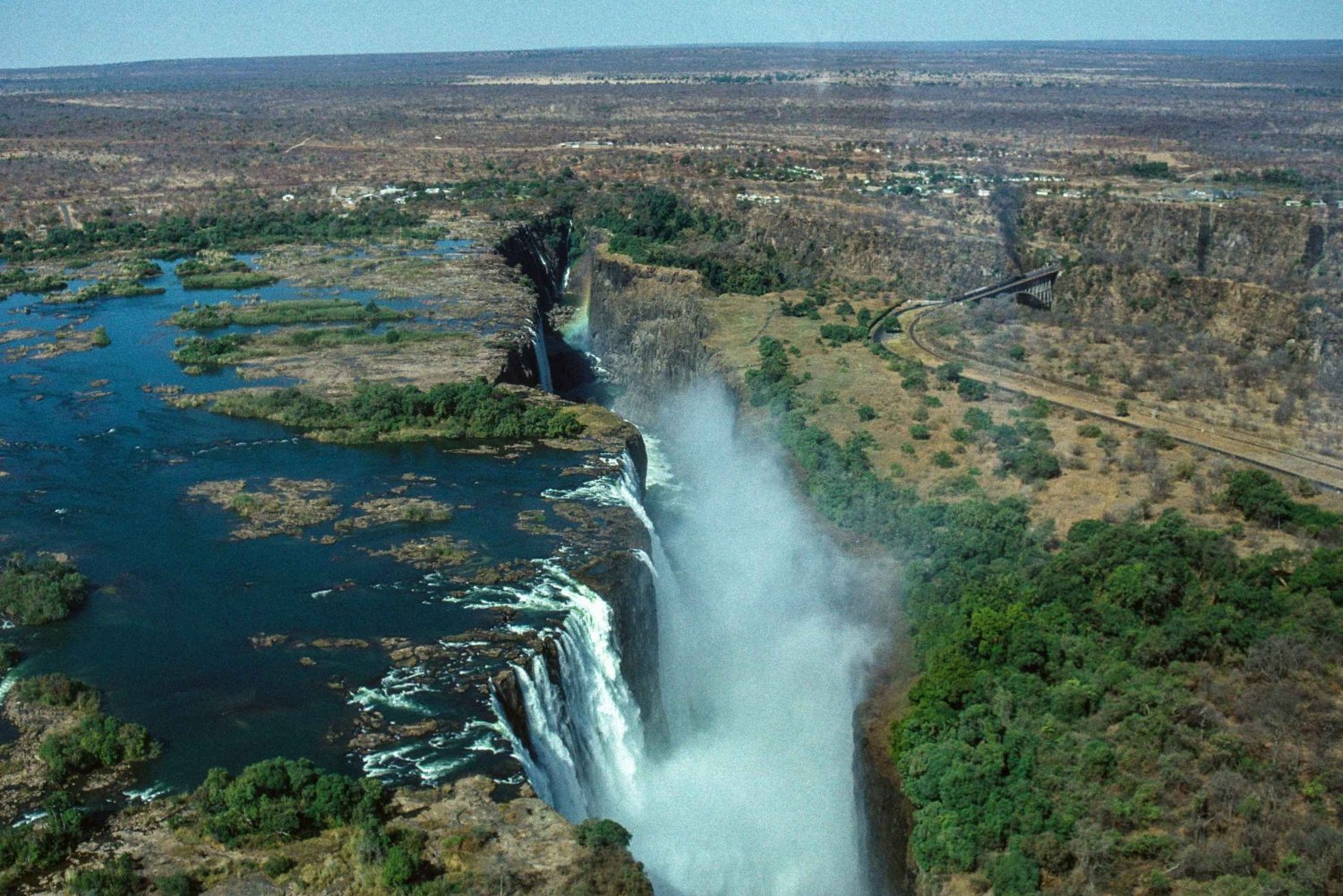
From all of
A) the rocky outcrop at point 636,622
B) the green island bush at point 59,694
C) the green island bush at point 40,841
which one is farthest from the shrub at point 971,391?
the green island bush at point 40,841

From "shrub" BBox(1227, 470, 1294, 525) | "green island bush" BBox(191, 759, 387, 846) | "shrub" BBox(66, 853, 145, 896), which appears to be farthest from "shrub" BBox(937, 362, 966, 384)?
"shrub" BBox(66, 853, 145, 896)

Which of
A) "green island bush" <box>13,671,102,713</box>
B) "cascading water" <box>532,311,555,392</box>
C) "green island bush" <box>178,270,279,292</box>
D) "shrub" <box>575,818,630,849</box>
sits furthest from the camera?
"green island bush" <box>178,270,279,292</box>

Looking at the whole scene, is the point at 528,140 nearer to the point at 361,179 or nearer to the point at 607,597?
the point at 361,179

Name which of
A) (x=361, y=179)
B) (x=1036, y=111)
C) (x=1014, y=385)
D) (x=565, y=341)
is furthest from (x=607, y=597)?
(x=1036, y=111)

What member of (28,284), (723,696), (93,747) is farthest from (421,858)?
(28,284)

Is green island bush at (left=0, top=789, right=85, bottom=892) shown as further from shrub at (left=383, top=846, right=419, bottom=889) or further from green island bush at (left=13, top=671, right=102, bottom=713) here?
shrub at (left=383, top=846, right=419, bottom=889)
